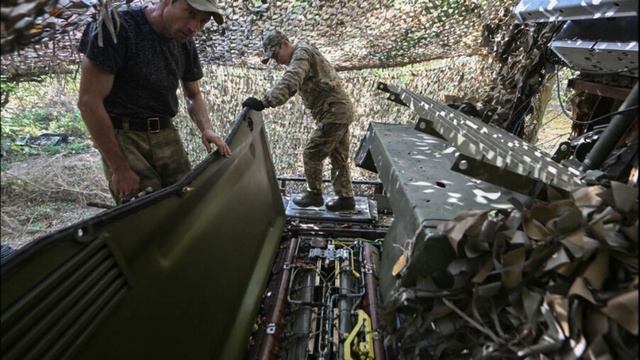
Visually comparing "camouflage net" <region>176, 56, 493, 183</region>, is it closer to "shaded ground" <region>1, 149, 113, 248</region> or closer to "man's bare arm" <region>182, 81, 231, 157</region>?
"shaded ground" <region>1, 149, 113, 248</region>

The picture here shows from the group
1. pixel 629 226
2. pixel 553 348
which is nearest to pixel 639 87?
pixel 629 226

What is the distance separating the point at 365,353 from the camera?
76.5 inches

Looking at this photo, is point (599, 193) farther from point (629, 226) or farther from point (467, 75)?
point (467, 75)

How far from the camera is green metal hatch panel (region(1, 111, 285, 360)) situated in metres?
0.88

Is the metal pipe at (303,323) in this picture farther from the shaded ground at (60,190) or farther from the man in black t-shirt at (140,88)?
the shaded ground at (60,190)

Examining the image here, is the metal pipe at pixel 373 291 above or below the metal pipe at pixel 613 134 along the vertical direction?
below

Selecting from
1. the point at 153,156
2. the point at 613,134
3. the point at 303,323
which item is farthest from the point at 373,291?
the point at 153,156

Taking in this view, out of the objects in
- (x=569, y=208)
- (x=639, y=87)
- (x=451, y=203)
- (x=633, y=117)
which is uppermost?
(x=639, y=87)

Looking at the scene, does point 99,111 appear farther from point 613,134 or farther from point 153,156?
point 613,134

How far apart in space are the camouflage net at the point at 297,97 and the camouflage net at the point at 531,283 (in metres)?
3.83

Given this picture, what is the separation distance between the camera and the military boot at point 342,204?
4.08 m

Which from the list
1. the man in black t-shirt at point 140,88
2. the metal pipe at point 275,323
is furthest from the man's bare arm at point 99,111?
the metal pipe at point 275,323

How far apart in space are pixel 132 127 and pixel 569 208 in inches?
92.5

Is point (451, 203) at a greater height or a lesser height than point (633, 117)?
lesser
